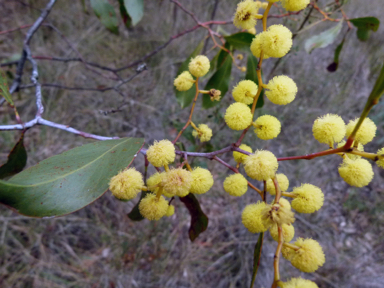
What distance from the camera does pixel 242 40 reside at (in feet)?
3.45

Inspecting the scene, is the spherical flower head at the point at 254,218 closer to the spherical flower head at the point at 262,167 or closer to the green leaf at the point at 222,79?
the spherical flower head at the point at 262,167

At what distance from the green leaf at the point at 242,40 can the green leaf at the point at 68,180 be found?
0.68m

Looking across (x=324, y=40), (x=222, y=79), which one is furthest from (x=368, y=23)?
(x=222, y=79)

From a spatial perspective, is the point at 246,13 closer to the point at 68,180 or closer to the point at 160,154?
the point at 160,154

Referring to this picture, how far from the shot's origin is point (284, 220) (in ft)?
1.63

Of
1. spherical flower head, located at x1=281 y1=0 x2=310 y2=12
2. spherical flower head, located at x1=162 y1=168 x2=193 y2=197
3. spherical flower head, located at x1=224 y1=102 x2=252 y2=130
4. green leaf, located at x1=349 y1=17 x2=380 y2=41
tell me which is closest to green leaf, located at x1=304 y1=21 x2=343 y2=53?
green leaf, located at x1=349 y1=17 x2=380 y2=41

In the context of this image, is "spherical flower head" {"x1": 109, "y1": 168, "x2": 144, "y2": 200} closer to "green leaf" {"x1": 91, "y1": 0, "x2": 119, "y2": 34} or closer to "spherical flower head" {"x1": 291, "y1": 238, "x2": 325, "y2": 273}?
"spherical flower head" {"x1": 291, "y1": 238, "x2": 325, "y2": 273}

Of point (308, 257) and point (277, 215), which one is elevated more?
point (277, 215)

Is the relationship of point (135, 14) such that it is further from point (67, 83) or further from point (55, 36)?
point (55, 36)

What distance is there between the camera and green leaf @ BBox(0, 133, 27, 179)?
0.93 m

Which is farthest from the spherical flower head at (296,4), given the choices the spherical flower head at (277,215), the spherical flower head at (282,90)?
the spherical flower head at (277,215)

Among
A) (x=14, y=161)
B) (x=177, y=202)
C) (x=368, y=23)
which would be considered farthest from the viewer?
(x=177, y=202)

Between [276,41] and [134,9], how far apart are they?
870 mm

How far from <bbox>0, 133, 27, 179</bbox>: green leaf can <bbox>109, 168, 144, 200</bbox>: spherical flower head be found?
60 cm
